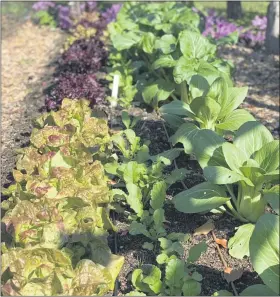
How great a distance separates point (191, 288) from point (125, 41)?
11.9 feet

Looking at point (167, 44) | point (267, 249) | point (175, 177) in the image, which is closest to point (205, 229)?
point (175, 177)

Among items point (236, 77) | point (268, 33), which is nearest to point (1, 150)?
point (236, 77)

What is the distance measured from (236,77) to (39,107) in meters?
2.52

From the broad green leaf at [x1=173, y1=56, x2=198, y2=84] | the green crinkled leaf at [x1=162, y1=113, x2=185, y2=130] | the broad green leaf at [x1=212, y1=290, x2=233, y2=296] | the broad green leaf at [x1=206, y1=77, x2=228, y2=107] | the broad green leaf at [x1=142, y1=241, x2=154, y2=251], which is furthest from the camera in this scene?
the broad green leaf at [x1=173, y1=56, x2=198, y2=84]

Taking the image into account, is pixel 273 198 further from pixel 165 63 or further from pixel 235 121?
pixel 165 63

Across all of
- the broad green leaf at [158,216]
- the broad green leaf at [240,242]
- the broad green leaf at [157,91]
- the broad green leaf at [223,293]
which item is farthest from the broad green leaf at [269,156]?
the broad green leaf at [157,91]

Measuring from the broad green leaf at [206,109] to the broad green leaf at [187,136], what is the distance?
11 cm

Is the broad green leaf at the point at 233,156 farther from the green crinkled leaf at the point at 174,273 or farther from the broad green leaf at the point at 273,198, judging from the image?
the green crinkled leaf at the point at 174,273

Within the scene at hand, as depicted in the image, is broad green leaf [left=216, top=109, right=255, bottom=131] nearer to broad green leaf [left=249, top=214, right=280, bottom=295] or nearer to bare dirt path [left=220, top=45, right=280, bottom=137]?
bare dirt path [left=220, top=45, right=280, bottom=137]

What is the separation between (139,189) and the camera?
345 centimetres

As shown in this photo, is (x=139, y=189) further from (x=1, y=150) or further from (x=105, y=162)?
(x=1, y=150)

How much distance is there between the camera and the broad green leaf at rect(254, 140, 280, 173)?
299 cm

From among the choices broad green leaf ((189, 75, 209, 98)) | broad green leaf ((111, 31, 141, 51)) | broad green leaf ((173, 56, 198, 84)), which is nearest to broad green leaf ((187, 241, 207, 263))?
broad green leaf ((189, 75, 209, 98))

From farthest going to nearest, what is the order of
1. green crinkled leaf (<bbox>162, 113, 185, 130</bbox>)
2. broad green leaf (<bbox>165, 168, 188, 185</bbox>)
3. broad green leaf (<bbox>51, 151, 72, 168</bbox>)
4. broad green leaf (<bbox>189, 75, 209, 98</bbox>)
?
green crinkled leaf (<bbox>162, 113, 185, 130</bbox>) → broad green leaf (<bbox>189, 75, 209, 98</bbox>) → broad green leaf (<bbox>165, 168, 188, 185</bbox>) → broad green leaf (<bbox>51, 151, 72, 168</bbox>)
